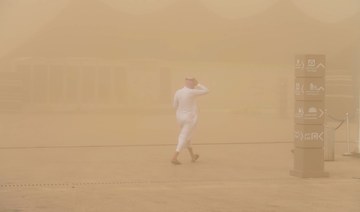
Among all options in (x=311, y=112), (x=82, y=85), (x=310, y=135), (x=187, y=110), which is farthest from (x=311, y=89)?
(x=82, y=85)

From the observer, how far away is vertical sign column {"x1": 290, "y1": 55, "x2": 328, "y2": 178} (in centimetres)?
1286

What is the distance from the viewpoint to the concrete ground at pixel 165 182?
1053 centimetres

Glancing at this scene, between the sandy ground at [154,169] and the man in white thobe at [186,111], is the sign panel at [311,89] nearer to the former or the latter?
the sandy ground at [154,169]

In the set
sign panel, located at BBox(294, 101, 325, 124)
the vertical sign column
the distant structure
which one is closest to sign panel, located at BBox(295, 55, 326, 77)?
the vertical sign column

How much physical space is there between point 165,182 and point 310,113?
2339 millimetres

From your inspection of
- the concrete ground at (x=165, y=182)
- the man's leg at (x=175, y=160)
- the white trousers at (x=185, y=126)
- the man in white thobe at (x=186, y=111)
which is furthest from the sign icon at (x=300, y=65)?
the man's leg at (x=175, y=160)

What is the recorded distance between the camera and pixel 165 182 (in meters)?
12.5

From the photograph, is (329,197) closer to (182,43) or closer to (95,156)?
(95,156)

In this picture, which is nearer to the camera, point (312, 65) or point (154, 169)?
point (312, 65)

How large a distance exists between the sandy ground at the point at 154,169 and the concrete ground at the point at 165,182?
12 mm

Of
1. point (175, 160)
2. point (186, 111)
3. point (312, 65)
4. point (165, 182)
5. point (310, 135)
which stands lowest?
point (165, 182)

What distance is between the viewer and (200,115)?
18516 mm

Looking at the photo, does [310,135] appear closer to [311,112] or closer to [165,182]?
[311,112]

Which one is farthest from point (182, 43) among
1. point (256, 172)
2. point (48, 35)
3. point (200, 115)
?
point (256, 172)
